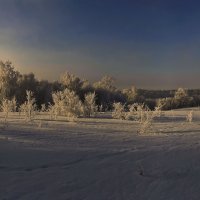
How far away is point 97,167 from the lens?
8.29 metres

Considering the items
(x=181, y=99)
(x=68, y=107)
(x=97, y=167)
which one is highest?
(x=181, y=99)

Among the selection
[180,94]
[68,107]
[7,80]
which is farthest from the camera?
[180,94]

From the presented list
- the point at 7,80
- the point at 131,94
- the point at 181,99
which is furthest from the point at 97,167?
the point at 131,94

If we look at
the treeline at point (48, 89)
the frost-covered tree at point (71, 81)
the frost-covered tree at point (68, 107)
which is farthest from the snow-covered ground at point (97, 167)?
the frost-covered tree at point (71, 81)

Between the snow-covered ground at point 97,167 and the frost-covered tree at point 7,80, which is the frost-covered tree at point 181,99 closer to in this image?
the frost-covered tree at point 7,80

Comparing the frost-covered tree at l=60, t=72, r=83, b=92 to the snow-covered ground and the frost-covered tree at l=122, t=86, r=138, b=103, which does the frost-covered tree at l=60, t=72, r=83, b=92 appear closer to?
the frost-covered tree at l=122, t=86, r=138, b=103

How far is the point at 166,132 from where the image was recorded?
14.1 meters

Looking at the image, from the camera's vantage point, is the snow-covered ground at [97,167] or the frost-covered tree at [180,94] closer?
the snow-covered ground at [97,167]

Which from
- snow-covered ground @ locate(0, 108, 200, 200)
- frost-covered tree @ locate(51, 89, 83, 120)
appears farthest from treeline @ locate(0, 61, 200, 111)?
snow-covered ground @ locate(0, 108, 200, 200)

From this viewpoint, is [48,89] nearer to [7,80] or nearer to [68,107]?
[7,80]

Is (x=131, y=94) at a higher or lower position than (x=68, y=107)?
higher

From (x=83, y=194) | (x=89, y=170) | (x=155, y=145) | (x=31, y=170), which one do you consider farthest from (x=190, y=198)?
(x=155, y=145)

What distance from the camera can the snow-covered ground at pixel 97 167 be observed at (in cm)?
679

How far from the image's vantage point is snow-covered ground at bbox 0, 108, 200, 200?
6.79 meters
